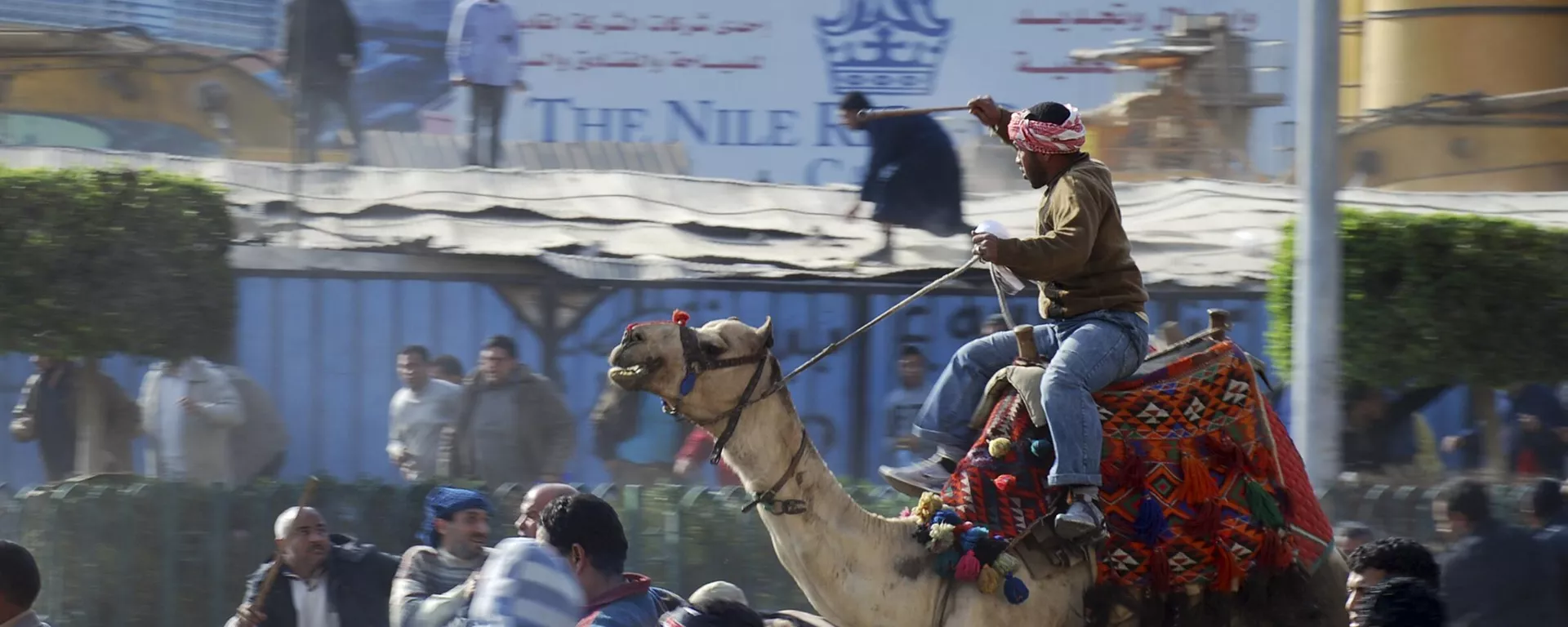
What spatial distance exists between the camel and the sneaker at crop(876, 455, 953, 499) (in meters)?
0.16

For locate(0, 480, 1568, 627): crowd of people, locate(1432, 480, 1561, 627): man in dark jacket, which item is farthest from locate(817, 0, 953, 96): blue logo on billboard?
locate(1432, 480, 1561, 627): man in dark jacket

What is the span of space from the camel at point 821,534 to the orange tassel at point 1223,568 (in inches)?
11.2

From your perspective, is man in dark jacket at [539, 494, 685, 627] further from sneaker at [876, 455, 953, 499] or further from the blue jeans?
the blue jeans

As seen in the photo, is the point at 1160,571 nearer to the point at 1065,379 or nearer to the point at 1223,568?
the point at 1223,568

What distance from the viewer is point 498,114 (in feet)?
42.2

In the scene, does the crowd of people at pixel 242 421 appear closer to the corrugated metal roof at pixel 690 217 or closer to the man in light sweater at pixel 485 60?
the corrugated metal roof at pixel 690 217

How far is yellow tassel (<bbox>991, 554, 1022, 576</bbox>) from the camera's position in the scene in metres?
5.77

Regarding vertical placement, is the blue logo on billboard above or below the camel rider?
above

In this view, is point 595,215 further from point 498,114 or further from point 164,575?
point 164,575

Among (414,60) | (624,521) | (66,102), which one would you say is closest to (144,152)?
(66,102)

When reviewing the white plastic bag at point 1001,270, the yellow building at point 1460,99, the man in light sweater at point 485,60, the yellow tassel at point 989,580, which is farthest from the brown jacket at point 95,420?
the yellow building at point 1460,99

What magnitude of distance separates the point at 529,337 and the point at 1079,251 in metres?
6.58

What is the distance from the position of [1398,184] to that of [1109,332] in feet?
26.2

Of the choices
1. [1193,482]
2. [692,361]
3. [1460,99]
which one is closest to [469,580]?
[692,361]
